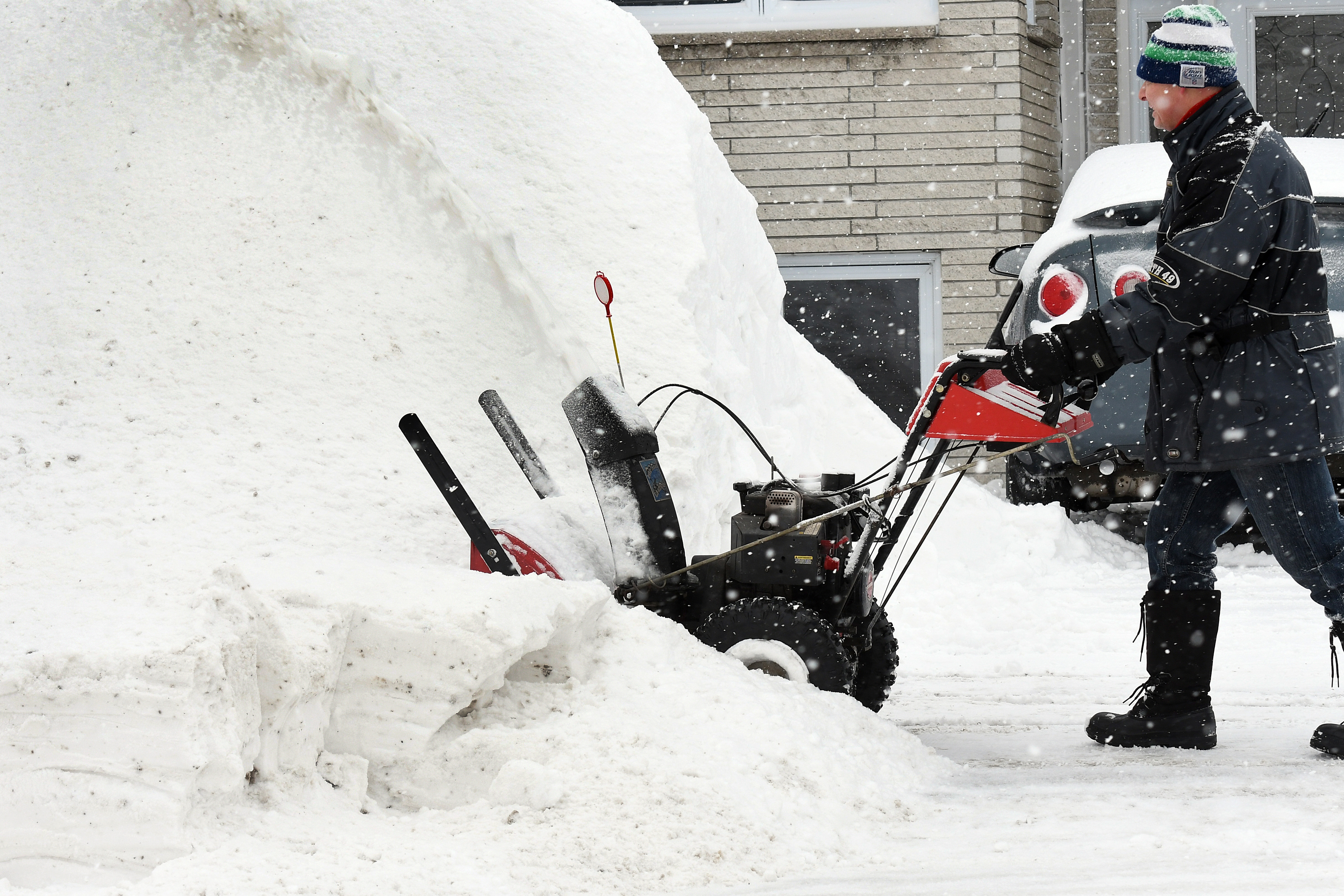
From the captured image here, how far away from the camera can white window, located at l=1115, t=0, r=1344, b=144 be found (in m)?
10.5

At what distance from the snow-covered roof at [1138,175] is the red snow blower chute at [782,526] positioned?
3254 millimetres

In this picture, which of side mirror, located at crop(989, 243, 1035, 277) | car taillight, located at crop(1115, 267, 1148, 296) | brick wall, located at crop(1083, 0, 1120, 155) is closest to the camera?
car taillight, located at crop(1115, 267, 1148, 296)

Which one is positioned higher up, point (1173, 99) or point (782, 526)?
point (1173, 99)

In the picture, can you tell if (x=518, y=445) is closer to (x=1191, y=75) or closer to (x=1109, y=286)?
(x=1191, y=75)

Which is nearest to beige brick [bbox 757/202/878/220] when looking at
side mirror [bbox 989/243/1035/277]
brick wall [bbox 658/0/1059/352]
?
brick wall [bbox 658/0/1059/352]

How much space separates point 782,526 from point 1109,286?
10.7ft

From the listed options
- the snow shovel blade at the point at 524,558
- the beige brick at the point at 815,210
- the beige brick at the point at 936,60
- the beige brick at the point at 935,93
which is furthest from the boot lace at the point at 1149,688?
the beige brick at the point at 936,60

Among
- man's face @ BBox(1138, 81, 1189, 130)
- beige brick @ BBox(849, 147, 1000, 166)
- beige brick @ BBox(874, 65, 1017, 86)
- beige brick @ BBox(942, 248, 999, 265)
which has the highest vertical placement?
man's face @ BBox(1138, 81, 1189, 130)

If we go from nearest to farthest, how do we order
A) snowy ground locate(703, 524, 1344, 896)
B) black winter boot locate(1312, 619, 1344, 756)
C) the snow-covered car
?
snowy ground locate(703, 524, 1344, 896) → black winter boot locate(1312, 619, 1344, 756) → the snow-covered car

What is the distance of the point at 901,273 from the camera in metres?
9.39

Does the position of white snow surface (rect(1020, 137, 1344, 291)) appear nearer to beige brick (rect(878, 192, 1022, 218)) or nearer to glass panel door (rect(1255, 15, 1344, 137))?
beige brick (rect(878, 192, 1022, 218))

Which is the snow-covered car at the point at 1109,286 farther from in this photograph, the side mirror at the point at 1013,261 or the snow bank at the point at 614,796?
the snow bank at the point at 614,796

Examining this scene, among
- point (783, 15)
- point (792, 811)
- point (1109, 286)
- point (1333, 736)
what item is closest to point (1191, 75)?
point (1333, 736)

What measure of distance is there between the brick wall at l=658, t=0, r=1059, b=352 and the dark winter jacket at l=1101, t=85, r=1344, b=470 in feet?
19.4
